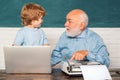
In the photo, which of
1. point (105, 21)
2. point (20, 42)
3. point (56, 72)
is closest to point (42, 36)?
point (20, 42)

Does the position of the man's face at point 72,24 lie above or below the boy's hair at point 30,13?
below

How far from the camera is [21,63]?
2344mm

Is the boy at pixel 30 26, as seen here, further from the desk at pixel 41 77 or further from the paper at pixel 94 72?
the paper at pixel 94 72

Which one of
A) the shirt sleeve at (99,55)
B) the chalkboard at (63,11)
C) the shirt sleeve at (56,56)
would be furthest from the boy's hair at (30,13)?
the chalkboard at (63,11)

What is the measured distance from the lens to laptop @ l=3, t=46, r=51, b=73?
7.54ft

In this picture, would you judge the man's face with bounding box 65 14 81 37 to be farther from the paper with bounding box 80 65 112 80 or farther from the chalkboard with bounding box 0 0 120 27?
the chalkboard with bounding box 0 0 120 27

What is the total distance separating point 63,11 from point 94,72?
1850mm

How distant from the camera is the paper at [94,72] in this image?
7.29 feet

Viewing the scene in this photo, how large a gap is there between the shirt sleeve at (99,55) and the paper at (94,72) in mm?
298

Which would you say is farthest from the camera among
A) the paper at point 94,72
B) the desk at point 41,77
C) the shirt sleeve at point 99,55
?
the shirt sleeve at point 99,55

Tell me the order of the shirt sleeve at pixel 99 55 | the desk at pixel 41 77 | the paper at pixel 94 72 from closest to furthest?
the paper at pixel 94 72, the desk at pixel 41 77, the shirt sleeve at pixel 99 55

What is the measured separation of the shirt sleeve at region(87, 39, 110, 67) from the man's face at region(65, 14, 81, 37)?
0.24m

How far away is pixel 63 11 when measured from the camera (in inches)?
158

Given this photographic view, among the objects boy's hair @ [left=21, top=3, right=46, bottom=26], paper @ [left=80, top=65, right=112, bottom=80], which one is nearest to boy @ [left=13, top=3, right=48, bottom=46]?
boy's hair @ [left=21, top=3, right=46, bottom=26]
